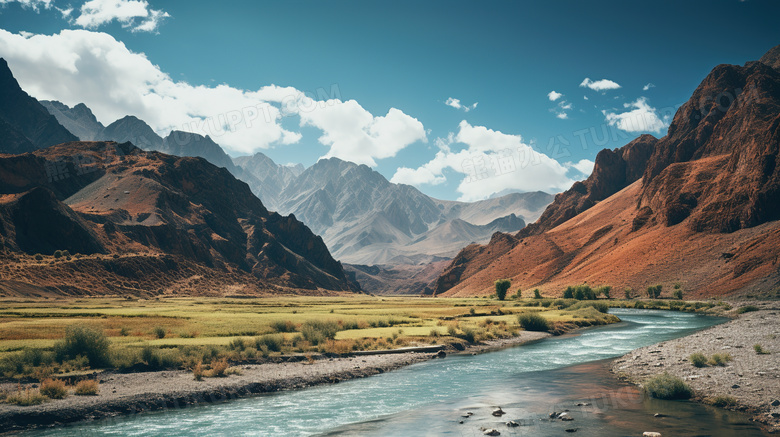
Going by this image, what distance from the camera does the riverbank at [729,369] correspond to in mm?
19453

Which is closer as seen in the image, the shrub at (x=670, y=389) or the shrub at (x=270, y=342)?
the shrub at (x=670, y=389)

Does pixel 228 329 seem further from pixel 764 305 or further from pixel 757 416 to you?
pixel 764 305

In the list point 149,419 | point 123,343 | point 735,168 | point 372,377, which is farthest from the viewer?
point 735,168

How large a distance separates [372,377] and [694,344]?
2626 cm

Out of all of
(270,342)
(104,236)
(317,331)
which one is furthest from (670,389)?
(104,236)

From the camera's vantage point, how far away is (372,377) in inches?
1256

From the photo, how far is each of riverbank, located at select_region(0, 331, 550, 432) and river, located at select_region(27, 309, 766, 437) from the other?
102 centimetres

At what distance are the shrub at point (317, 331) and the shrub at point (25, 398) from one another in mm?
21398

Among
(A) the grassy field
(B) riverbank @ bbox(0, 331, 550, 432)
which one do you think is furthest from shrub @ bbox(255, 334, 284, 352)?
(B) riverbank @ bbox(0, 331, 550, 432)

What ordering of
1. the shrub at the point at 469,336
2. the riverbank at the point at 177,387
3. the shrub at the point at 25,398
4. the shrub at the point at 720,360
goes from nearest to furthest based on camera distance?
the riverbank at the point at 177,387
the shrub at the point at 25,398
the shrub at the point at 720,360
the shrub at the point at 469,336

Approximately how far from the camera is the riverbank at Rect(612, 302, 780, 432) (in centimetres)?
1945

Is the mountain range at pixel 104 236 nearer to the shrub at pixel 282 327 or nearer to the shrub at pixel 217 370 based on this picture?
the shrub at pixel 282 327

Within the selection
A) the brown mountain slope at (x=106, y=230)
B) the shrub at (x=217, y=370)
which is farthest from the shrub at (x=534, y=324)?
the brown mountain slope at (x=106, y=230)

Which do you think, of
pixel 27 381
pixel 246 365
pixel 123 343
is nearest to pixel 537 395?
pixel 246 365
